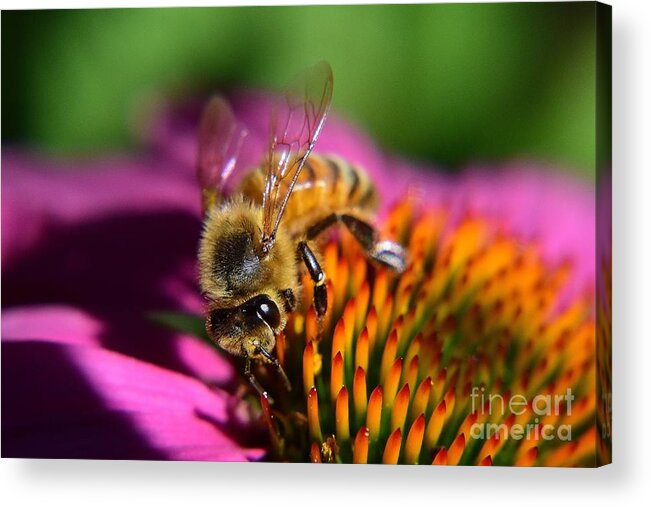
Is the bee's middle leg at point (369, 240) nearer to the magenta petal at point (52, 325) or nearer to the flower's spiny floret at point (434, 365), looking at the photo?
the flower's spiny floret at point (434, 365)

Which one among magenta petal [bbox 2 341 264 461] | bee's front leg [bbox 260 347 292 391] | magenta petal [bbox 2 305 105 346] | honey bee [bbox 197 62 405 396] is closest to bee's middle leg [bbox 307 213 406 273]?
honey bee [bbox 197 62 405 396]

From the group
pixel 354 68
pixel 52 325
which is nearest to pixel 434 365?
pixel 354 68

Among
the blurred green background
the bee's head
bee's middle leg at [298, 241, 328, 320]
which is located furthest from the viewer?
the blurred green background

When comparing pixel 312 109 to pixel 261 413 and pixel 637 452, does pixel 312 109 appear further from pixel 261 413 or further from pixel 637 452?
pixel 637 452

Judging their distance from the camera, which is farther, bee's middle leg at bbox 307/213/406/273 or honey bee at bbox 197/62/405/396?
bee's middle leg at bbox 307/213/406/273

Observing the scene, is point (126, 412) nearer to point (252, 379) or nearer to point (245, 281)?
point (252, 379)

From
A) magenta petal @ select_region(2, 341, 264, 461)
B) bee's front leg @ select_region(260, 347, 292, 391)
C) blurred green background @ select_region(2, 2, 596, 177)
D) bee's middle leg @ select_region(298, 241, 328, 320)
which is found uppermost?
blurred green background @ select_region(2, 2, 596, 177)

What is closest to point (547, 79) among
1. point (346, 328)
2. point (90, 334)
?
point (346, 328)

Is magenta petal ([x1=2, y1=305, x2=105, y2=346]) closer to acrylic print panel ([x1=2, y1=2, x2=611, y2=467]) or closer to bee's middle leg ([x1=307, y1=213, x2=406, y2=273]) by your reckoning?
acrylic print panel ([x1=2, y1=2, x2=611, y2=467])
